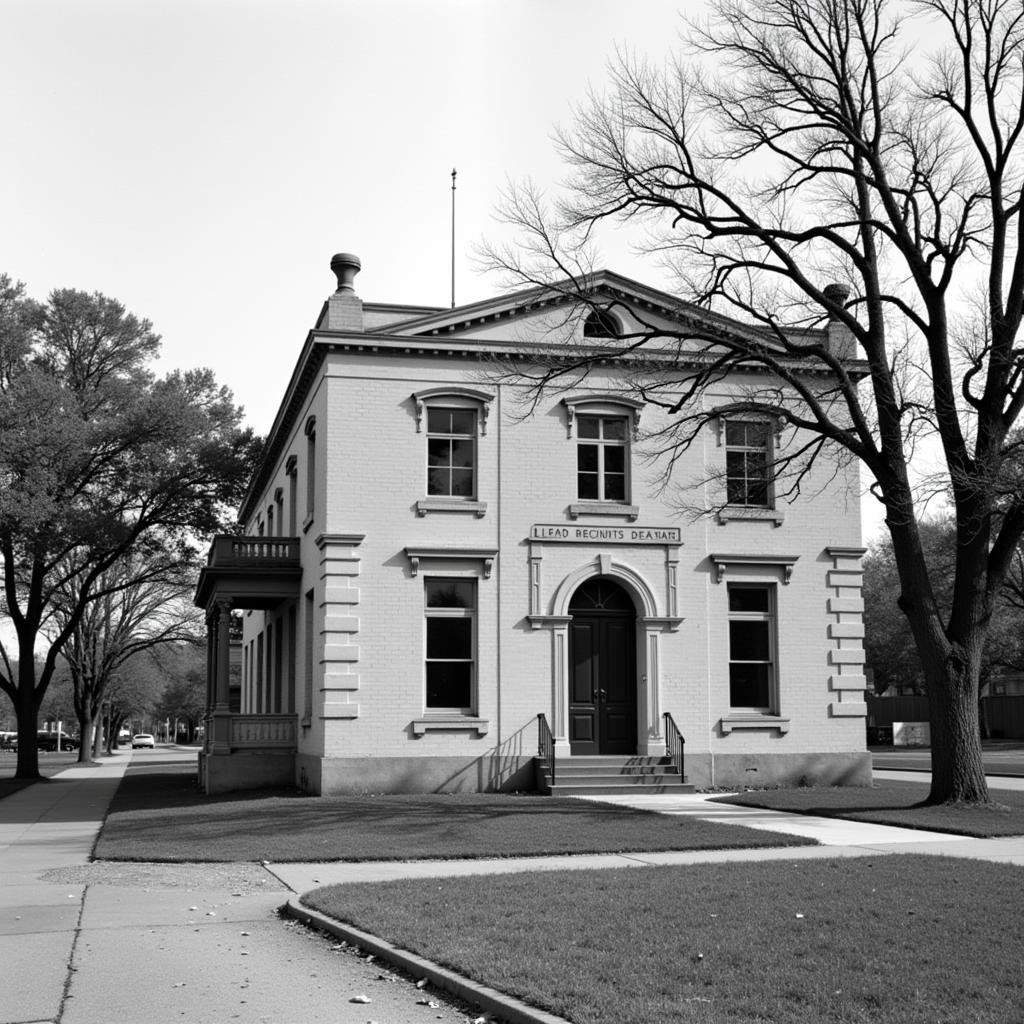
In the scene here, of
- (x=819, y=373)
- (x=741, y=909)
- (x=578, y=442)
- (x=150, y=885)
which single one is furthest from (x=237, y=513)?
(x=741, y=909)

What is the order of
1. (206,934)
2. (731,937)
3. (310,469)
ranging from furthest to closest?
(310,469) → (206,934) → (731,937)

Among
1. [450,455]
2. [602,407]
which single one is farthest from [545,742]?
[602,407]

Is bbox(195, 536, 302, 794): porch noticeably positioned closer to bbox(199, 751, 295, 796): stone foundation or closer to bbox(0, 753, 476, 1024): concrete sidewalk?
bbox(199, 751, 295, 796): stone foundation

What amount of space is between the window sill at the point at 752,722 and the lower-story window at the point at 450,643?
16.4ft

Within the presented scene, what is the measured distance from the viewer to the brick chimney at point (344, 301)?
24297mm

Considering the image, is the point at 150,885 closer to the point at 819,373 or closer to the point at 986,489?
the point at 986,489

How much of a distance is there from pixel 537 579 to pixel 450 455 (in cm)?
293

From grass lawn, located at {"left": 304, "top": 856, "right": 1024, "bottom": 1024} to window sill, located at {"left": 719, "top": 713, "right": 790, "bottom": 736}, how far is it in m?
12.1

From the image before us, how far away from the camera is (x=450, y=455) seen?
24.7m

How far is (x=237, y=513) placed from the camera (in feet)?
132

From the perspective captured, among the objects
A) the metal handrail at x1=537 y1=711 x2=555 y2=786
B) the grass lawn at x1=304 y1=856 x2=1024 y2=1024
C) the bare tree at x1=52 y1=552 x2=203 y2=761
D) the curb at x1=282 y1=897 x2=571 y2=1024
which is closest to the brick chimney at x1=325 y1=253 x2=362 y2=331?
the metal handrail at x1=537 y1=711 x2=555 y2=786

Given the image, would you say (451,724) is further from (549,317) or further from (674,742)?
(549,317)

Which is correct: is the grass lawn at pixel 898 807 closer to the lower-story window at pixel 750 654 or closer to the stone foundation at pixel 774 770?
the stone foundation at pixel 774 770

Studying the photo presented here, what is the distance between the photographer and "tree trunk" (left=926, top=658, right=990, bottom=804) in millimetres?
19172
